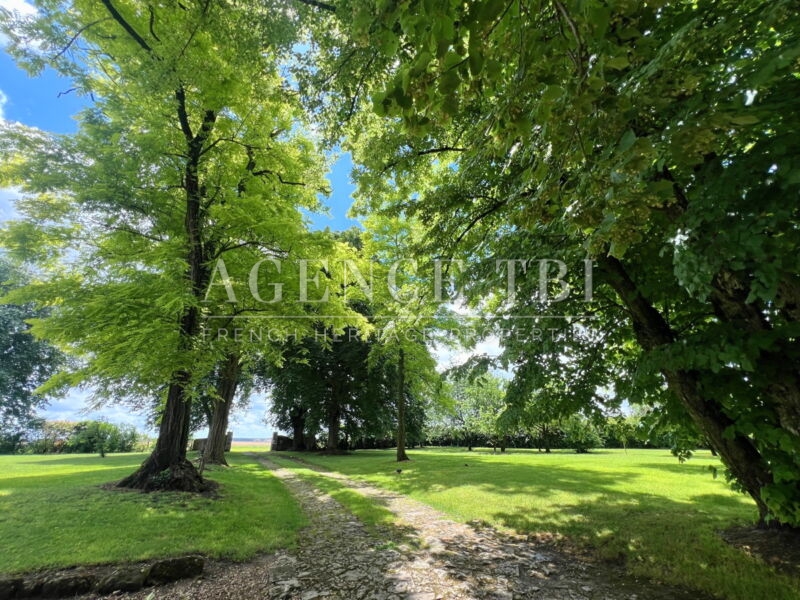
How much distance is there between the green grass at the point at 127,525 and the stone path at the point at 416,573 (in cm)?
70

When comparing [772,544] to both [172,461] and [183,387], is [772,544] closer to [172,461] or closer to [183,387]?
[183,387]

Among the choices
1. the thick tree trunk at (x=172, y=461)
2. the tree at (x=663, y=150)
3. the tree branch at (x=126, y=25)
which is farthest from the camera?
the thick tree trunk at (x=172, y=461)

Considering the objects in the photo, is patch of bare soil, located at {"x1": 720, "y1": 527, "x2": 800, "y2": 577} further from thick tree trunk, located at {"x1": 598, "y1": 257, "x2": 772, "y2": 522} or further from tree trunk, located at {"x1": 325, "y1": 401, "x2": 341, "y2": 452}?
tree trunk, located at {"x1": 325, "y1": 401, "x2": 341, "y2": 452}

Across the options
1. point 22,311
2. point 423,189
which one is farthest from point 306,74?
point 22,311

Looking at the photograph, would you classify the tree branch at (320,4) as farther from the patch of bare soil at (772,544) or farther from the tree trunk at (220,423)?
the tree trunk at (220,423)

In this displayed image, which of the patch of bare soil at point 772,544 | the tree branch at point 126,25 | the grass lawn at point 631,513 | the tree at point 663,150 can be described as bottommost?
the grass lawn at point 631,513

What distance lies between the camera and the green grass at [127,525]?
15.1ft

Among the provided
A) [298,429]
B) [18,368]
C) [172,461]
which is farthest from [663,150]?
[18,368]

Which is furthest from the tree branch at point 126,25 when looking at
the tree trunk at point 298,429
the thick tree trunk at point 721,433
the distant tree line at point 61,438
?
the distant tree line at point 61,438

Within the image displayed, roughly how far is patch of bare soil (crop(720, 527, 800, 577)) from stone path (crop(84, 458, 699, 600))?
1378mm

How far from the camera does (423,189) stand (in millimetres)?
9812

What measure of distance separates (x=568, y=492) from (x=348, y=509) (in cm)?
531

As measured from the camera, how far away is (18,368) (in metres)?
26.1

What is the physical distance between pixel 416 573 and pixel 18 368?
35.2m
